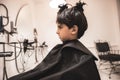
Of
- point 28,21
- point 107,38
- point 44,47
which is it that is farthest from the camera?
point 107,38

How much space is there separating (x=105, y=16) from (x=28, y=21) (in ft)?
8.19

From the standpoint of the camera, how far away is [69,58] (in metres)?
0.94

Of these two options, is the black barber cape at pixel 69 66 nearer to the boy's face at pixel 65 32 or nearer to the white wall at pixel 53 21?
the boy's face at pixel 65 32

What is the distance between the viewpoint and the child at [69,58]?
855 millimetres

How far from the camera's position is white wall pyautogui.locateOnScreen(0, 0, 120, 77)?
5.22 meters

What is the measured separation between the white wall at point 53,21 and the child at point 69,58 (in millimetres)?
4129

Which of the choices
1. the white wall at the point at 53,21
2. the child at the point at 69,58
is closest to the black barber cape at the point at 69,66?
the child at the point at 69,58

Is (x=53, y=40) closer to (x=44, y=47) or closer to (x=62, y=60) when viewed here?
(x=44, y=47)

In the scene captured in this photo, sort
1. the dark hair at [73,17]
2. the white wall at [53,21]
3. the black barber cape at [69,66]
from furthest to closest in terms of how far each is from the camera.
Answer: the white wall at [53,21]
the dark hair at [73,17]
the black barber cape at [69,66]

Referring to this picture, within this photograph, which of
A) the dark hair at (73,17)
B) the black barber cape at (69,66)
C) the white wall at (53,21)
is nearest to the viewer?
the black barber cape at (69,66)

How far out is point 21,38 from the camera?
506 cm

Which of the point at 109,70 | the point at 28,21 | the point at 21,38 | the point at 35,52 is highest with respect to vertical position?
the point at 28,21

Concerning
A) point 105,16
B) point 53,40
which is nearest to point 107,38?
point 105,16

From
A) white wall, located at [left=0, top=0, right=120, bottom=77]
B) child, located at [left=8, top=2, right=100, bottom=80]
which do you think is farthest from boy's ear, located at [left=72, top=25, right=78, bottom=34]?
white wall, located at [left=0, top=0, right=120, bottom=77]
